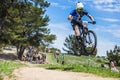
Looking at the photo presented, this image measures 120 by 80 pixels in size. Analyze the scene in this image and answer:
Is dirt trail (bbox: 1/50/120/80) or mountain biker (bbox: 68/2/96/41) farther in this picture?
mountain biker (bbox: 68/2/96/41)

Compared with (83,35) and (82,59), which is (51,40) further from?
(83,35)

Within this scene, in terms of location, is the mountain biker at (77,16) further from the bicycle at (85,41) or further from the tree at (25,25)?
the tree at (25,25)

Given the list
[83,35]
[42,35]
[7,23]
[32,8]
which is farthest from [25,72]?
[42,35]

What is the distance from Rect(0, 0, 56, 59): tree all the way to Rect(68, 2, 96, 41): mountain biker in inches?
1468

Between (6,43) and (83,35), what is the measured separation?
39.7 meters

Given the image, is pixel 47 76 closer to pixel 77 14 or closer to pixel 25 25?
pixel 77 14

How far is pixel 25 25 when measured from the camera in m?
62.1

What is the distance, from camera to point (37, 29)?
63.2 m

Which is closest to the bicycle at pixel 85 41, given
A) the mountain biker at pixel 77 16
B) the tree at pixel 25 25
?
the mountain biker at pixel 77 16

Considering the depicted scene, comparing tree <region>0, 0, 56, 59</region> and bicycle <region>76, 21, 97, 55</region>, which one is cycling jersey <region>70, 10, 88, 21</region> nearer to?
bicycle <region>76, 21, 97, 55</region>

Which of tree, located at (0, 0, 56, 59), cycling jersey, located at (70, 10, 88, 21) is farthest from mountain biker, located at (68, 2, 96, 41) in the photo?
tree, located at (0, 0, 56, 59)

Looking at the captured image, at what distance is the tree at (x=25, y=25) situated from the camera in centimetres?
5612

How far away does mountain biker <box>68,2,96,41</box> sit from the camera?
1839 cm

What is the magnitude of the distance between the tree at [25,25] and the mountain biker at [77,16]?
37.3m
